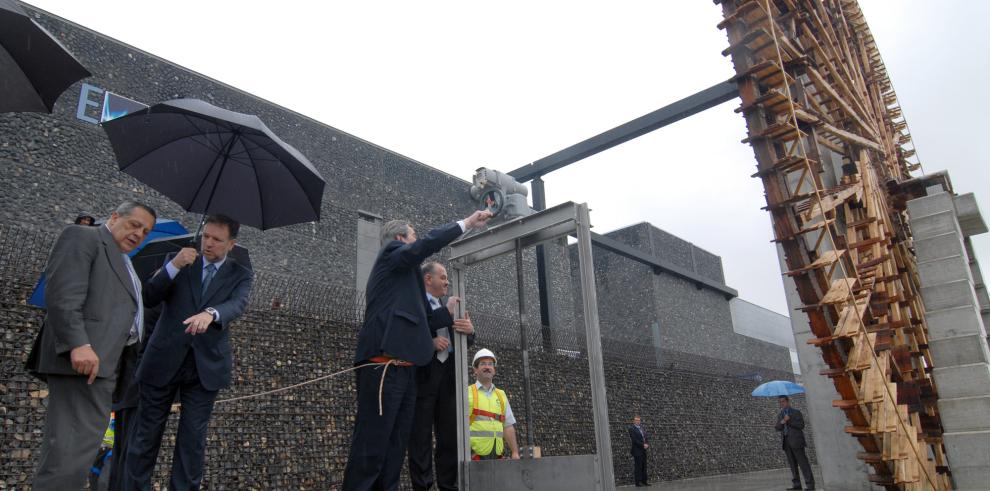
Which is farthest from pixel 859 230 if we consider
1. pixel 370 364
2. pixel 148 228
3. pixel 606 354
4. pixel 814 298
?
pixel 148 228

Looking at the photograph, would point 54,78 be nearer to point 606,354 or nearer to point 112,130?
point 112,130

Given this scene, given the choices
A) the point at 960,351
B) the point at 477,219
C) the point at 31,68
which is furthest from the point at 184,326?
the point at 960,351

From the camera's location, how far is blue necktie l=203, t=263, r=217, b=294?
3834 mm

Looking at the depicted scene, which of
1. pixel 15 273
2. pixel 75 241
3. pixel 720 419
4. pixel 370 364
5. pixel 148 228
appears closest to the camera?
pixel 75 241

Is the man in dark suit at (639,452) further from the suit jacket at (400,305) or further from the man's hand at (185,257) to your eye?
the man's hand at (185,257)

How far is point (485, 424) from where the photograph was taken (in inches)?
233

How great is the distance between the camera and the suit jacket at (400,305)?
3.82m

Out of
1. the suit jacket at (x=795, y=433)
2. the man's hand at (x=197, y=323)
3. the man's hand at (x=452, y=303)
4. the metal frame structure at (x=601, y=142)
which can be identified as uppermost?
the metal frame structure at (x=601, y=142)

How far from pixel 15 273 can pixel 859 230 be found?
10403 mm

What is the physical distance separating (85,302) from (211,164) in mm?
1496

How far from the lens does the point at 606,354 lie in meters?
14.0

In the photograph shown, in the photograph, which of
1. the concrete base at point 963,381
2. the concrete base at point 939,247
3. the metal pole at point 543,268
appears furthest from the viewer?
the metal pole at point 543,268

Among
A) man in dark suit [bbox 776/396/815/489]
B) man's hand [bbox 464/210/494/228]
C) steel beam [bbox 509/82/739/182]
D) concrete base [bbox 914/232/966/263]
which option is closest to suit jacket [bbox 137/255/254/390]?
man's hand [bbox 464/210/494/228]

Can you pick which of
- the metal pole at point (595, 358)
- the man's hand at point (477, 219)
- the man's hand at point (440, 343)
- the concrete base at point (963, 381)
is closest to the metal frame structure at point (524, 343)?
the metal pole at point (595, 358)
